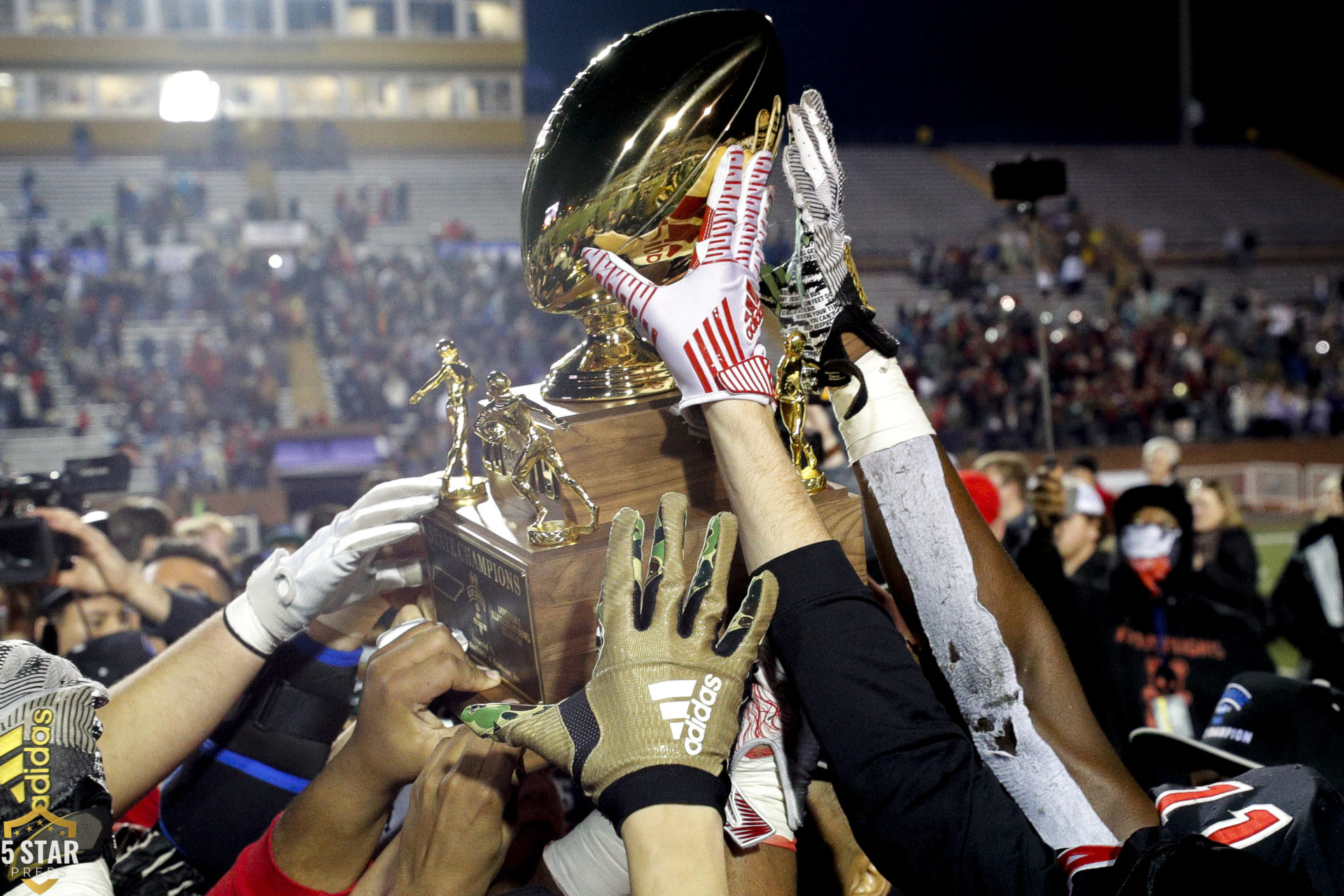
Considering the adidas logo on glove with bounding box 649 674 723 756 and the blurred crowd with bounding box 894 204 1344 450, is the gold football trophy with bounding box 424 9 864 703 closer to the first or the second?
the adidas logo on glove with bounding box 649 674 723 756

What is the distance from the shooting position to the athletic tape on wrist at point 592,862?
1311 mm

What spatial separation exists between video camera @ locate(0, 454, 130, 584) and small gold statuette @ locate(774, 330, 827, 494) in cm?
187

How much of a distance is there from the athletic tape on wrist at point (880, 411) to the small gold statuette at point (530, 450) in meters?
0.39

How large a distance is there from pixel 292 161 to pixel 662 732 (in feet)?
81.7

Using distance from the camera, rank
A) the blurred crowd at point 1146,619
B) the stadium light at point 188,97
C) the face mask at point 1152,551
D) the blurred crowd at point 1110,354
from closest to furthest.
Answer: the blurred crowd at point 1146,619 → the face mask at point 1152,551 → the blurred crowd at point 1110,354 → the stadium light at point 188,97

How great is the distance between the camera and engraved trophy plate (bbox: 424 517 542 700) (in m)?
1.40

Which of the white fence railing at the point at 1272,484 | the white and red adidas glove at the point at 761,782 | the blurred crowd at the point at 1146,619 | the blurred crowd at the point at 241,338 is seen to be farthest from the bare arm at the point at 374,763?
the white fence railing at the point at 1272,484

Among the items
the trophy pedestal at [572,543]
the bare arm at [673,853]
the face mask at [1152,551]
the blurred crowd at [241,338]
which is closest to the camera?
the bare arm at [673,853]

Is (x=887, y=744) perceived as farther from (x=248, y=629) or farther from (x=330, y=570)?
(x=248, y=629)

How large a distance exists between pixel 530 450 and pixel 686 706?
45 cm

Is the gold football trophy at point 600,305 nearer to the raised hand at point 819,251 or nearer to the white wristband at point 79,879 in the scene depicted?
the raised hand at point 819,251

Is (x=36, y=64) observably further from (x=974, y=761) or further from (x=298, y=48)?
(x=974, y=761)

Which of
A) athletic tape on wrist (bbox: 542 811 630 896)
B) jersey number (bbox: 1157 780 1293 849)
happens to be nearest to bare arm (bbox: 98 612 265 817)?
athletic tape on wrist (bbox: 542 811 630 896)

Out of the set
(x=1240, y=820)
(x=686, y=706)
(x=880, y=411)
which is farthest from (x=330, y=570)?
→ (x=1240, y=820)
